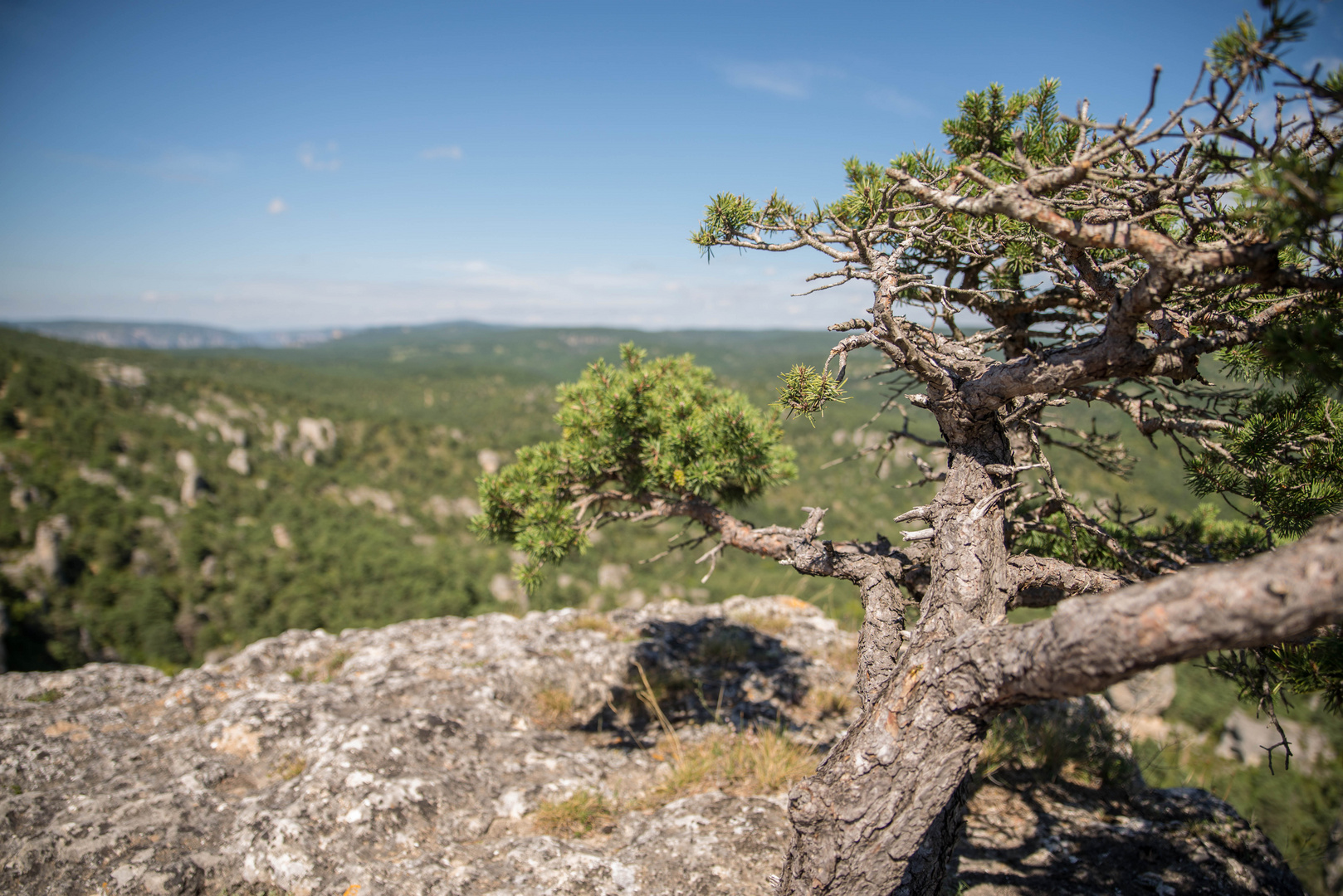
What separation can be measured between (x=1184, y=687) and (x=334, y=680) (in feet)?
219

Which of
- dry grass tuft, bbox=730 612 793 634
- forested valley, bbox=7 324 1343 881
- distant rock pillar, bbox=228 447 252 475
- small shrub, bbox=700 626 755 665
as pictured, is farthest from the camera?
distant rock pillar, bbox=228 447 252 475

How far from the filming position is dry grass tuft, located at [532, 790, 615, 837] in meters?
4.32

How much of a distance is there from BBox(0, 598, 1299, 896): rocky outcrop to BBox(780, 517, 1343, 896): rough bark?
1361mm

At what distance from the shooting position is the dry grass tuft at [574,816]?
4.32 meters

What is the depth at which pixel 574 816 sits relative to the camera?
14.4 ft

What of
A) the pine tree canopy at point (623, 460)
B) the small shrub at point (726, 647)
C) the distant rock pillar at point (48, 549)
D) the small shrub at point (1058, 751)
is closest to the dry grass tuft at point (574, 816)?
the pine tree canopy at point (623, 460)

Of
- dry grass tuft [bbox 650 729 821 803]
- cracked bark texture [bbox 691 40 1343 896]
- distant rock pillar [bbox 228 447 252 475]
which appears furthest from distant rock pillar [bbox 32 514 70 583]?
cracked bark texture [bbox 691 40 1343 896]

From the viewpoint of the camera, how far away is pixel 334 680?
7.06 meters

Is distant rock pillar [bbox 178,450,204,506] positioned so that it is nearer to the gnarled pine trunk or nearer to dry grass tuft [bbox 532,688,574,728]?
dry grass tuft [bbox 532,688,574,728]

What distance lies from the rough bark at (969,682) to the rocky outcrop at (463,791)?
1.36m

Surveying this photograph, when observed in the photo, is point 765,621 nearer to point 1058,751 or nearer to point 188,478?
point 1058,751

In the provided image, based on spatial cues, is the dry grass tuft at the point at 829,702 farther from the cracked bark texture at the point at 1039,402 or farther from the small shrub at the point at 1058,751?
the cracked bark texture at the point at 1039,402

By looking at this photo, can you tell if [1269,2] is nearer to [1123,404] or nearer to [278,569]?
[1123,404]

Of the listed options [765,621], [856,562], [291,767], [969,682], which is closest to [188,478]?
[291,767]
